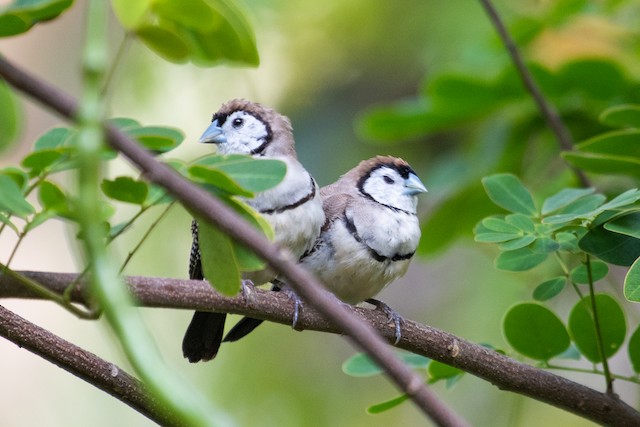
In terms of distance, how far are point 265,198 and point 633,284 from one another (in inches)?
50.3

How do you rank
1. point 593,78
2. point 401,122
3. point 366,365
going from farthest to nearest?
point 401,122
point 593,78
point 366,365

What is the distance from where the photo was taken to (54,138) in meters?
1.84

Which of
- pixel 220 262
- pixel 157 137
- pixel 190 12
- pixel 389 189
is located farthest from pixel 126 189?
pixel 389 189

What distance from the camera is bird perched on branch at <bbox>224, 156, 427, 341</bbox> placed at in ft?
10.0

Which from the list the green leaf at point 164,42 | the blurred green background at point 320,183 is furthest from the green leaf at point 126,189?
the blurred green background at point 320,183

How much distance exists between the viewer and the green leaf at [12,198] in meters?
1.53

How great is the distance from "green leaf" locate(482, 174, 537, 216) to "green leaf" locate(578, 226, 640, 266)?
0.29 meters


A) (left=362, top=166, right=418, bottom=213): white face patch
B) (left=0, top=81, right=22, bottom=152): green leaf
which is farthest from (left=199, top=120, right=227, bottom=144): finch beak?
(left=0, top=81, right=22, bottom=152): green leaf

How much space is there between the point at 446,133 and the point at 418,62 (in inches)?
23.2

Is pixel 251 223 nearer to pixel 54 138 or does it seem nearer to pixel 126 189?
pixel 126 189

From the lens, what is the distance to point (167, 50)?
122 centimetres

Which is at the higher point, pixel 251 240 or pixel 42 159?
pixel 42 159

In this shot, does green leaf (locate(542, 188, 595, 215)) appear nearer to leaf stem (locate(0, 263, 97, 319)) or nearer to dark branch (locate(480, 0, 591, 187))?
dark branch (locate(480, 0, 591, 187))

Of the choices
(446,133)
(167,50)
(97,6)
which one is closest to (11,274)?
(167,50)
